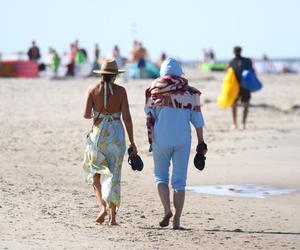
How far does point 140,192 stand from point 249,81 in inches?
365

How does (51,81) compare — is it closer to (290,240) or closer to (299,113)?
(299,113)

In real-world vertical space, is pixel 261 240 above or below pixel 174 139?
below

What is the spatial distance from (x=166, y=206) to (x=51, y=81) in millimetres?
29845

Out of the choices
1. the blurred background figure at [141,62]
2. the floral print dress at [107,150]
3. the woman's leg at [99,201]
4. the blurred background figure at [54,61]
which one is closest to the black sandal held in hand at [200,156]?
the floral print dress at [107,150]

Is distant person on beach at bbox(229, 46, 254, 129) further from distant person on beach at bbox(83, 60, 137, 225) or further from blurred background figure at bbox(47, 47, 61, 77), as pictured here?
blurred background figure at bbox(47, 47, 61, 77)

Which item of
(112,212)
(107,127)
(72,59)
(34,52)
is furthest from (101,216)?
(72,59)

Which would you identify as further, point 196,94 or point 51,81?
point 51,81

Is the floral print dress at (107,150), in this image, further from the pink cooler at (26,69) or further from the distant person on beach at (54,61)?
the pink cooler at (26,69)

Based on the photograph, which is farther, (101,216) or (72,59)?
(72,59)

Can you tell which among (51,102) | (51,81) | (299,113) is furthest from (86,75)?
(299,113)

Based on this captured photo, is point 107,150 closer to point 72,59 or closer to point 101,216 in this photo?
point 101,216

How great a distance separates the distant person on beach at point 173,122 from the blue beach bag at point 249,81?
11547 millimetres

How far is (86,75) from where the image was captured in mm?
43844

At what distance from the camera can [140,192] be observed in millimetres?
13344
